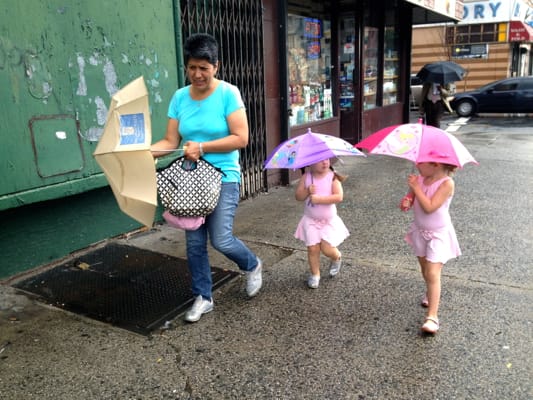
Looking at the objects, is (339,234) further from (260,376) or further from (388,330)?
(260,376)

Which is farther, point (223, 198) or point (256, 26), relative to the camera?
point (256, 26)

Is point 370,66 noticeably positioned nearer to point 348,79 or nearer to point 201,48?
point 348,79

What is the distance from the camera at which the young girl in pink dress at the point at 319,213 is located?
3600 millimetres

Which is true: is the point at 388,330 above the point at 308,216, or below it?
below

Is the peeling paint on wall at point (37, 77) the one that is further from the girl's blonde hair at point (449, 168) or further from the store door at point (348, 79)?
the store door at point (348, 79)

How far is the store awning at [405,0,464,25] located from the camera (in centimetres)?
1066

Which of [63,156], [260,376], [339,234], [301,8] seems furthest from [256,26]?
[260,376]

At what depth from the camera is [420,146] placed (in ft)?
9.49

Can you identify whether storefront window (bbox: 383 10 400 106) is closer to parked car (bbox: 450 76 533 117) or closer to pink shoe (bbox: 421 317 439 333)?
parked car (bbox: 450 76 533 117)

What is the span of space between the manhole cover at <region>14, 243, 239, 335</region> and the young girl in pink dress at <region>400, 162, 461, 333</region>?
1.56 metres

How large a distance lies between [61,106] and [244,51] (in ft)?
8.95

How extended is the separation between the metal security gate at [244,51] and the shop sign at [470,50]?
21.4 metres

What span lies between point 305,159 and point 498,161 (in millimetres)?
6915

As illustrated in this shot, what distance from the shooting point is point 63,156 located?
165 inches
